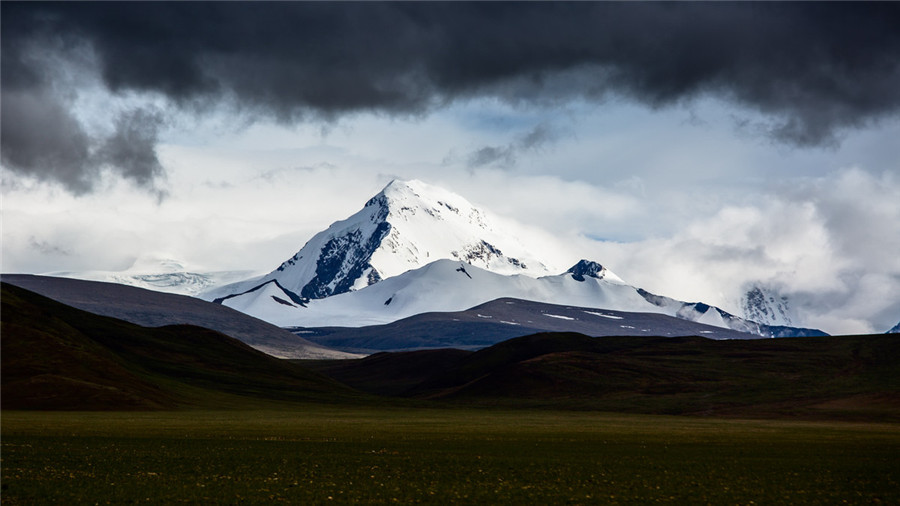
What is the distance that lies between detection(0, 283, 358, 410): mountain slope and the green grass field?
44.1 metres

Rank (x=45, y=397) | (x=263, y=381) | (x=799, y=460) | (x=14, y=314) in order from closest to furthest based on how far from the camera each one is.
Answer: (x=799, y=460), (x=45, y=397), (x=14, y=314), (x=263, y=381)

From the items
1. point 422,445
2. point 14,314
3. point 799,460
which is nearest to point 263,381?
point 14,314

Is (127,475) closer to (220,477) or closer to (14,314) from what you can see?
(220,477)

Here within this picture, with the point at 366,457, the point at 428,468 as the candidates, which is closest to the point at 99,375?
the point at 366,457

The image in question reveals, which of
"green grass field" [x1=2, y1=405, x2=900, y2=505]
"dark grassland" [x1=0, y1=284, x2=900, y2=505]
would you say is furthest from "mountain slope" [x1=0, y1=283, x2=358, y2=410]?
"green grass field" [x1=2, y1=405, x2=900, y2=505]

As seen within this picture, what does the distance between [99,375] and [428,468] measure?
100662 mm

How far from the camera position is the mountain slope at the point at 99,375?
11962 cm

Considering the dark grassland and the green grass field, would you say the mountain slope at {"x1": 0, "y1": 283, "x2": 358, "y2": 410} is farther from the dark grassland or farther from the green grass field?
the green grass field

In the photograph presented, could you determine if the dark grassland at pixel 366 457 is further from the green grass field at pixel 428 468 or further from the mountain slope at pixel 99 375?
the mountain slope at pixel 99 375

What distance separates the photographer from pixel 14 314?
156 meters

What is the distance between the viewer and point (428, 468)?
152 ft

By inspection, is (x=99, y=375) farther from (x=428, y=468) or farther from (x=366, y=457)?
(x=428, y=468)

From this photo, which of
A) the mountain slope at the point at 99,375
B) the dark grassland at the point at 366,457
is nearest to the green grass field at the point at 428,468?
the dark grassland at the point at 366,457

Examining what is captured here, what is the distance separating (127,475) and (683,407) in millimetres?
130590
